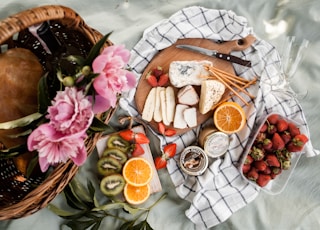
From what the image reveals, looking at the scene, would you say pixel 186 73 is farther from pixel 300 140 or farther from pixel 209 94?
pixel 300 140

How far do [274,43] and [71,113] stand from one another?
0.82 meters

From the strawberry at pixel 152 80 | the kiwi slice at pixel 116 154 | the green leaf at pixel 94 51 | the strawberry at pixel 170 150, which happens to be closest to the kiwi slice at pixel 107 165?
the kiwi slice at pixel 116 154

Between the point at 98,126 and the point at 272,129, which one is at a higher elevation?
the point at 98,126

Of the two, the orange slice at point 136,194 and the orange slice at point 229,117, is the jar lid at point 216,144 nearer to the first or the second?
the orange slice at point 229,117

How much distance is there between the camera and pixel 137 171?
1195 millimetres

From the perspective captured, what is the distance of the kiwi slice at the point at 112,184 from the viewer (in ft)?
3.89

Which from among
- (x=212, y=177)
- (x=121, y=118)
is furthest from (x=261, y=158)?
(x=121, y=118)

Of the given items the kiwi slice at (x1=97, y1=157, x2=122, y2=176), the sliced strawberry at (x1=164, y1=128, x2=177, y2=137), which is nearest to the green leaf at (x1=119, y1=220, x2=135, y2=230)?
the kiwi slice at (x1=97, y1=157, x2=122, y2=176)

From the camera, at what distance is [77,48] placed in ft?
3.25

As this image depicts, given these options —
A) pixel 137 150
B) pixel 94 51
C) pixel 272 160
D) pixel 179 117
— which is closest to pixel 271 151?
pixel 272 160

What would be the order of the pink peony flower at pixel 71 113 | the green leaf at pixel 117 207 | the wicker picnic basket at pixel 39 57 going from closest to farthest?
the pink peony flower at pixel 71 113
the wicker picnic basket at pixel 39 57
the green leaf at pixel 117 207

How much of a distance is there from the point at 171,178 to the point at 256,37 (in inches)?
19.0

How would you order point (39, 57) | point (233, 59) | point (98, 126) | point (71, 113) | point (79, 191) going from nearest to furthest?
1. point (71, 113)
2. point (98, 126)
3. point (39, 57)
4. point (79, 191)
5. point (233, 59)

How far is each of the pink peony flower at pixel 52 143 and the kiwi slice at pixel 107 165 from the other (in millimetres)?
476
